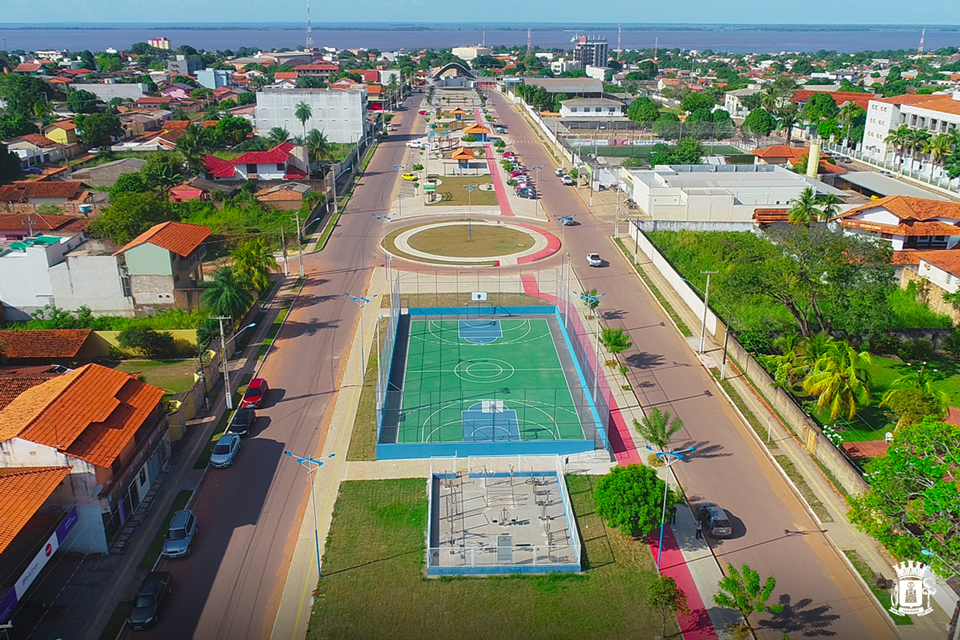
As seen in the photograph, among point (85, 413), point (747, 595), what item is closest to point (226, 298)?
point (85, 413)

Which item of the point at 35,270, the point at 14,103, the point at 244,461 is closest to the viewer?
the point at 244,461

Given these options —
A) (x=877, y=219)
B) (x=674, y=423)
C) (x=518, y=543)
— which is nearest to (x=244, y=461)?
(x=518, y=543)

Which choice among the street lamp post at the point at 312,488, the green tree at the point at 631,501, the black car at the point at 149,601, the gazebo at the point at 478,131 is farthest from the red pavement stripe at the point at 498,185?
the black car at the point at 149,601

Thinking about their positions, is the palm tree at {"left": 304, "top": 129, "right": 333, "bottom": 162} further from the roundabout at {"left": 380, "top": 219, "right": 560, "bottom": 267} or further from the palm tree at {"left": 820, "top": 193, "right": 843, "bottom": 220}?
the palm tree at {"left": 820, "top": 193, "right": 843, "bottom": 220}

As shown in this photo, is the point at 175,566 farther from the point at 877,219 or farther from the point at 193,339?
the point at 877,219

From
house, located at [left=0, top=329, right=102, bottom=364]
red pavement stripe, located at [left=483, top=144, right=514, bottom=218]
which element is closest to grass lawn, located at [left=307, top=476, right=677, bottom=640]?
house, located at [left=0, top=329, right=102, bottom=364]

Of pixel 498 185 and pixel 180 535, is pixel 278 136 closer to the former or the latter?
pixel 498 185
